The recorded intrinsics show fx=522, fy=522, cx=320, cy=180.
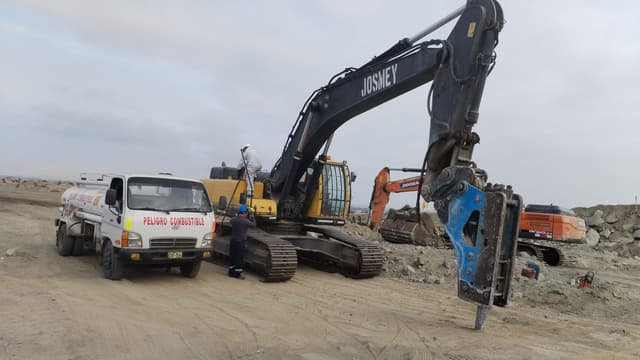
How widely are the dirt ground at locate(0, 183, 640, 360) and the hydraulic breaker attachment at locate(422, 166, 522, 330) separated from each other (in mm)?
767

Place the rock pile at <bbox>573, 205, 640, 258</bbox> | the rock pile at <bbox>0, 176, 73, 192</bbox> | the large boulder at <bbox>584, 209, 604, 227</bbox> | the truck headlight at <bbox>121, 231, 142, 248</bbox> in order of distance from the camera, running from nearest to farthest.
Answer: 1. the truck headlight at <bbox>121, 231, 142, 248</bbox>
2. the rock pile at <bbox>573, 205, 640, 258</bbox>
3. the large boulder at <bbox>584, 209, 604, 227</bbox>
4. the rock pile at <bbox>0, 176, 73, 192</bbox>

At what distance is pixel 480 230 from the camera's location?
658cm

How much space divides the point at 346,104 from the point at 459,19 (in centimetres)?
332

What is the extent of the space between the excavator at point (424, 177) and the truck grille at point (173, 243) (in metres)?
1.61

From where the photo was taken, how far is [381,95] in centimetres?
935

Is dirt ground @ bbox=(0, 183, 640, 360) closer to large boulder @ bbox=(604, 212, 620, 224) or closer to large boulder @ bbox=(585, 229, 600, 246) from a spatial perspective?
large boulder @ bbox=(585, 229, 600, 246)

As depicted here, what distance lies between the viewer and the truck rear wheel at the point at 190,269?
10555 millimetres

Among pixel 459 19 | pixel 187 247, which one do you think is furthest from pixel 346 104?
pixel 187 247

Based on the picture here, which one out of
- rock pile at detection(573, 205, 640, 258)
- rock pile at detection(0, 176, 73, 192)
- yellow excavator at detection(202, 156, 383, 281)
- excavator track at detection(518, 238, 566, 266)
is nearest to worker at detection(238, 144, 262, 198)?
yellow excavator at detection(202, 156, 383, 281)

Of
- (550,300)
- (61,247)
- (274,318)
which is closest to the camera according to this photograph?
(274,318)

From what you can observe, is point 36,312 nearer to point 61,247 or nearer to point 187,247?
point 187,247

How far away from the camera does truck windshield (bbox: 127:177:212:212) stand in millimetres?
9891

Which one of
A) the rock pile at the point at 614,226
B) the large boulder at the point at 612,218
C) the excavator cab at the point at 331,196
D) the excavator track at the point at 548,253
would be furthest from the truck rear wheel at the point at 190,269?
the large boulder at the point at 612,218

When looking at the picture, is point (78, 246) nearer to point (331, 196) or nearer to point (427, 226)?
point (331, 196)
